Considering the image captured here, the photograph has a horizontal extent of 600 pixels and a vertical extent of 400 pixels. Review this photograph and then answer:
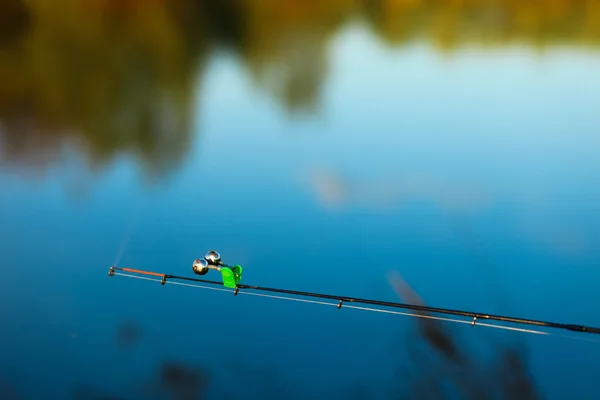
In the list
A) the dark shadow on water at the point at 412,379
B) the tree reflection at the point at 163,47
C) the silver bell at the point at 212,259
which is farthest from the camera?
the tree reflection at the point at 163,47

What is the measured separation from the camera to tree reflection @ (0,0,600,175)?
548 centimetres

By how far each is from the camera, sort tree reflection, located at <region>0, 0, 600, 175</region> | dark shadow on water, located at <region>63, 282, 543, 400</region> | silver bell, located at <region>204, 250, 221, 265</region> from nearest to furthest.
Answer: silver bell, located at <region>204, 250, 221, 265</region>
dark shadow on water, located at <region>63, 282, 543, 400</region>
tree reflection, located at <region>0, 0, 600, 175</region>

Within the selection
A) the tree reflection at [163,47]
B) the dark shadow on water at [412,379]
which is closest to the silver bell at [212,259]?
the dark shadow on water at [412,379]

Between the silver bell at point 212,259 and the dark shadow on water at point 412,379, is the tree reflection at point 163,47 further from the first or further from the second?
the silver bell at point 212,259

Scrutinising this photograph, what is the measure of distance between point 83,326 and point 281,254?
3.56 ft

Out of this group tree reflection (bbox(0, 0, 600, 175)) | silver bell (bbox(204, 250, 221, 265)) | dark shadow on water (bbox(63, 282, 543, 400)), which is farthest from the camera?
tree reflection (bbox(0, 0, 600, 175))

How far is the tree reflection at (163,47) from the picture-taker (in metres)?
5.48

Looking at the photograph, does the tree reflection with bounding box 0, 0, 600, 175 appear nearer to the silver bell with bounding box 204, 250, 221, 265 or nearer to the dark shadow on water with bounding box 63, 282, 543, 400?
the dark shadow on water with bounding box 63, 282, 543, 400

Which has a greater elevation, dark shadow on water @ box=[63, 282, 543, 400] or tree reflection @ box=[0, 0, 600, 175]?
tree reflection @ box=[0, 0, 600, 175]

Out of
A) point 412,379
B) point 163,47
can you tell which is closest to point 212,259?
point 412,379

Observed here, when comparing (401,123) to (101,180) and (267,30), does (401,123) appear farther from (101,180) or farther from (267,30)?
(267,30)

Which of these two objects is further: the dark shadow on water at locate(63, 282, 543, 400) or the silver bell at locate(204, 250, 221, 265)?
the dark shadow on water at locate(63, 282, 543, 400)

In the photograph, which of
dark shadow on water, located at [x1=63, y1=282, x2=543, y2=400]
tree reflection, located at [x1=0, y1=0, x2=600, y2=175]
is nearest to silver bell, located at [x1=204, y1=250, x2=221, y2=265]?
dark shadow on water, located at [x1=63, y1=282, x2=543, y2=400]

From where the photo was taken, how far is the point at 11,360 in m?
2.99
